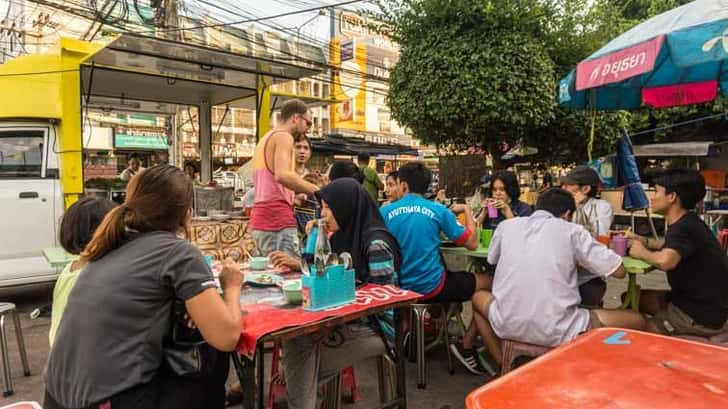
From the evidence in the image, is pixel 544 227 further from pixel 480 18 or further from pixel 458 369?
pixel 480 18

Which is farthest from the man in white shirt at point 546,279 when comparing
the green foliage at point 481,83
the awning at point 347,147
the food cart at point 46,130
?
the awning at point 347,147

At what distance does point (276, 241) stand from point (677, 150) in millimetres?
9208

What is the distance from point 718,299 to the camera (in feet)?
8.07

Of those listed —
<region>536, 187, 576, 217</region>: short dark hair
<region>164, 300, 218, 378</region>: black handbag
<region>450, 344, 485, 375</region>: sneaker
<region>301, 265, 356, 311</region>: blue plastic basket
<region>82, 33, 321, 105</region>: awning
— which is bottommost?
<region>450, 344, 485, 375</region>: sneaker

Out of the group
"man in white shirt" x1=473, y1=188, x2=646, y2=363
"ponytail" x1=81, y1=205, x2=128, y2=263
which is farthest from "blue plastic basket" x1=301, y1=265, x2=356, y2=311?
"man in white shirt" x1=473, y1=188, x2=646, y2=363

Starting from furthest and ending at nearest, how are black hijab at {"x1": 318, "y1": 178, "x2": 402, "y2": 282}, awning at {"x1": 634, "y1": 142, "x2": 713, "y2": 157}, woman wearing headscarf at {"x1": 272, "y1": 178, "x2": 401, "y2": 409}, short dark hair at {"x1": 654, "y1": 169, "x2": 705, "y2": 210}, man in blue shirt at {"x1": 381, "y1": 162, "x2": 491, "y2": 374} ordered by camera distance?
awning at {"x1": 634, "y1": 142, "x2": 713, "y2": 157} < man in blue shirt at {"x1": 381, "y1": 162, "x2": 491, "y2": 374} < short dark hair at {"x1": 654, "y1": 169, "x2": 705, "y2": 210} < black hijab at {"x1": 318, "y1": 178, "x2": 402, "y2": 282} < woman wearing headscarf at {"x1": 272, "y1": 178, "x2": 401, "y2": 409}

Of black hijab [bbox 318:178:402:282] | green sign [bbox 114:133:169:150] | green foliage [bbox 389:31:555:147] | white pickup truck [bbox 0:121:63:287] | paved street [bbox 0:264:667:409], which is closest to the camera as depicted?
black hijab [bbox 318:178:402:282]

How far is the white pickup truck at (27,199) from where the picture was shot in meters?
4.73

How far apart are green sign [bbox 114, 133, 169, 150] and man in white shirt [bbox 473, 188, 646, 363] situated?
1818 cm

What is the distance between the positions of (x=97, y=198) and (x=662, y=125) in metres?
12.4

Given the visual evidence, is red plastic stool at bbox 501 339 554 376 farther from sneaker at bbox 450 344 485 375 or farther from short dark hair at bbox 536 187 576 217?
sneaker at bbox 450 344 485 375

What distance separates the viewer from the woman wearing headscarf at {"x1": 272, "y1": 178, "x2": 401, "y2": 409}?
6.82 ft

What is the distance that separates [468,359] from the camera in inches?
127

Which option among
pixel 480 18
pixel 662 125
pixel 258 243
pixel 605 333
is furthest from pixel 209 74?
pixel 662 125
